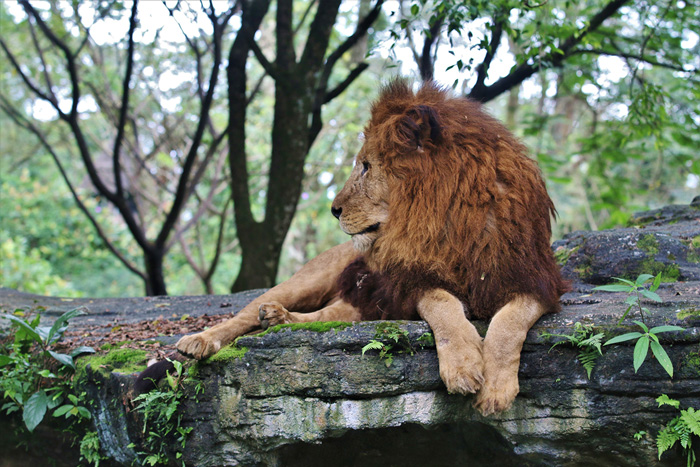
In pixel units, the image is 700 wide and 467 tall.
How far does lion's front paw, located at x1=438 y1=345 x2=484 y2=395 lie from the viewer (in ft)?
8.39

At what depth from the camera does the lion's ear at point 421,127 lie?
3.12m

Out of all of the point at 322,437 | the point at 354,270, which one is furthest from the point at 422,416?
the point at 354,270

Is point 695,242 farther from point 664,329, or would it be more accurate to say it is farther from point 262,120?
point 262,120

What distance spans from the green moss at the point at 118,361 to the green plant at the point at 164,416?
0.35 meters

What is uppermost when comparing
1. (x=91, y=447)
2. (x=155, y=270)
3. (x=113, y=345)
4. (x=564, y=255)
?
(x=155, y=270)

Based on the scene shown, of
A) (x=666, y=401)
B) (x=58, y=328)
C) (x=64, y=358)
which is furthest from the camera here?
(x=58, y=328)

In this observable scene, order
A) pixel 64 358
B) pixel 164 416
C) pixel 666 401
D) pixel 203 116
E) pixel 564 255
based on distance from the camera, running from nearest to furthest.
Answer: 1. pixel 666 401
2. pixel 164 416
3. pixel 64 358
4. pixel 564 255
5. pixel 203 116

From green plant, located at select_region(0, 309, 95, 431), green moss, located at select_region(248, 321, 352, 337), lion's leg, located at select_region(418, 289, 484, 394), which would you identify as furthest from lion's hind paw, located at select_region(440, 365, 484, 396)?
green plant, located at select_region(0, 309, 95, 431)

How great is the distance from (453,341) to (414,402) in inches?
15.7

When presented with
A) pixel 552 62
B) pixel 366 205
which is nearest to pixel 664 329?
pixel 366 205

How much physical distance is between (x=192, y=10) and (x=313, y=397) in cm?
500

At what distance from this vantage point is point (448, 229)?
3.04 metres

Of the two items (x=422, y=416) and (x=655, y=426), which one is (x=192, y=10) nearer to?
(x=422, y=416)

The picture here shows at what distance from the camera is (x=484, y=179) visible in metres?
3.04
